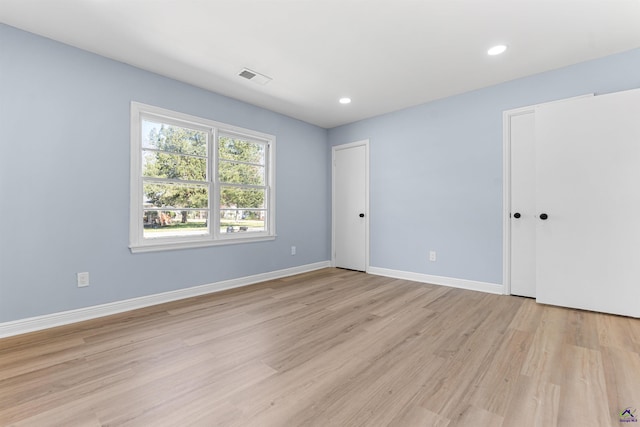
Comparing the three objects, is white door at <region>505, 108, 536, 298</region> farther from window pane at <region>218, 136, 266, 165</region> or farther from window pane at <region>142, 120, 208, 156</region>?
window pane at <region>142, 120, 208, 156</region>

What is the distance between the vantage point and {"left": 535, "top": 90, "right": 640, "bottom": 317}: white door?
2689mm

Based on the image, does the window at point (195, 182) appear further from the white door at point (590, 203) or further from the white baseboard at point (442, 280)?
the white door at point (590, 203)

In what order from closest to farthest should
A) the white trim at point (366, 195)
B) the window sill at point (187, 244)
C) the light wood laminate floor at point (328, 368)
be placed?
1. the light wood laminate floor at point (328, 368)
2. the window sill at point (187, 244)
3. the white trim at point (366, 195)

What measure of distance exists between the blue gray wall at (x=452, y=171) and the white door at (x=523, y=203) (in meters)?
0.14

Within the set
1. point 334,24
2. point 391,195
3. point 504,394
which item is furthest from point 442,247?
point 334,24

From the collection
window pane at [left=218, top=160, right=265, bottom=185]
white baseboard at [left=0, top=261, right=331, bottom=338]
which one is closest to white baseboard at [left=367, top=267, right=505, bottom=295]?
white baseboard at [left=0, top=261, right=331, bottom=338]

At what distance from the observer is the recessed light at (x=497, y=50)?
2.66 m

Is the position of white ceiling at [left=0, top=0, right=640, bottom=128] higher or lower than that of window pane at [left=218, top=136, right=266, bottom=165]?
higher

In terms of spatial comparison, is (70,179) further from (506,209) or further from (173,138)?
(506,209)

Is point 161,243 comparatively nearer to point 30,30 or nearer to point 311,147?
point 30,30

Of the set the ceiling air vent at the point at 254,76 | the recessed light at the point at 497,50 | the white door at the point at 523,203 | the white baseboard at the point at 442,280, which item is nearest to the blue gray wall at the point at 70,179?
the ceiling air vent at the point at 254,76

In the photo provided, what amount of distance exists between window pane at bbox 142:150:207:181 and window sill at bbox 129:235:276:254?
0.79 metres

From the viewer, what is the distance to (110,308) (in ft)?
9.23

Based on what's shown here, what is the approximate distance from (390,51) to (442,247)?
2.62 m
